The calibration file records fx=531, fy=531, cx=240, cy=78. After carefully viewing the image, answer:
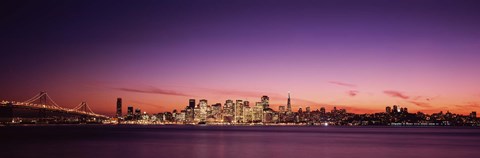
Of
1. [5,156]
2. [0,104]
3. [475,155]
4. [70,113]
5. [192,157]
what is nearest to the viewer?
[5,156]

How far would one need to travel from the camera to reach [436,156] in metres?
43.6

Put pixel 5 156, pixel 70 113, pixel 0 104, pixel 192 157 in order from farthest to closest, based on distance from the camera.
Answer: pixel 70 113 < pixel 0 104 < pixel 192 157 < pixel 5 156

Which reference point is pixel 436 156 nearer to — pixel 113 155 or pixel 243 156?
pixel 243 156

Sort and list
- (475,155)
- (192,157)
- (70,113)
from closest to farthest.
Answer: (192,157), (475,155), (70,113)

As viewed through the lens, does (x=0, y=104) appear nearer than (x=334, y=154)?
No

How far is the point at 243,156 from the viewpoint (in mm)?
42625

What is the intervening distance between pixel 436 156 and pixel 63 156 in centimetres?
2980

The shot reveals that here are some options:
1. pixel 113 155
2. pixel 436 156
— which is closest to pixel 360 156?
pixel 436 156

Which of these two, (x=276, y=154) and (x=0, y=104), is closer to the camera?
(x=276, y=154)

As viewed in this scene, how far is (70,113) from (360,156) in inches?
4259

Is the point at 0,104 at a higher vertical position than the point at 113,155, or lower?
higher

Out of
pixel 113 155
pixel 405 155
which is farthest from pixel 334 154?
pixel 113 155

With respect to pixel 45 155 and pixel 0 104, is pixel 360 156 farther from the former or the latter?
pixel 0 104

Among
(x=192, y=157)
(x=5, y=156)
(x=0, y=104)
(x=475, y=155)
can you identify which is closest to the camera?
(x=5, y=156)
